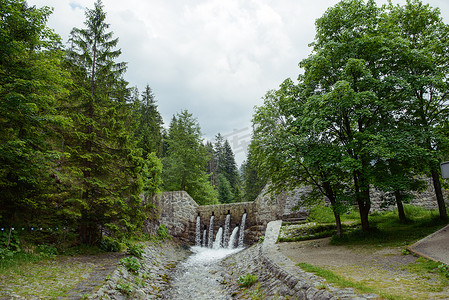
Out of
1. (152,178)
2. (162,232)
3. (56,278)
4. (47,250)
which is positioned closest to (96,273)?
(56,278)

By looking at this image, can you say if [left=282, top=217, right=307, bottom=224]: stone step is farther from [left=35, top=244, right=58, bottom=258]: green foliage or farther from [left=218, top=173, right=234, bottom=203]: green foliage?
[left=218, top=173, right=234, bottom=203]: green foliage

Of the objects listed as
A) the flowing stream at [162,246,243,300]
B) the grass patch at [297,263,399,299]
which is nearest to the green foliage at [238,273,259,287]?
the flowing stream at [162,246,243,300]

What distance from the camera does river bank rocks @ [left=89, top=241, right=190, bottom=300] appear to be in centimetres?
632

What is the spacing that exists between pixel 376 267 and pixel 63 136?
1096cm

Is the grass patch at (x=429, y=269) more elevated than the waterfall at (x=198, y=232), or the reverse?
the grass patch at (x=429, y=269)

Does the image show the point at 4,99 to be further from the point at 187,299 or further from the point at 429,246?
the point at 429,246

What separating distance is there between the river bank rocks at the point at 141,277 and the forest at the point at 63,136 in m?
1.48

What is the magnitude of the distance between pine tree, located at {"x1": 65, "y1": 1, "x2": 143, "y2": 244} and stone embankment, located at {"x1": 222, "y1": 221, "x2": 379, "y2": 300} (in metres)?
4.74

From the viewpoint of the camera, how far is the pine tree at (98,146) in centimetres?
939

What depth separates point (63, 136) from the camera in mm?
9430

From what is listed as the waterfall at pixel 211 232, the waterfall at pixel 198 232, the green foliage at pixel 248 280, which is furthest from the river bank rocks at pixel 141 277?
the waterfall at pixel 198 232

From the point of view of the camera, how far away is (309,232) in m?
12.4

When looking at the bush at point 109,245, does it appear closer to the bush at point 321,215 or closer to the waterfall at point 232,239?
the waterfall at point 232,239

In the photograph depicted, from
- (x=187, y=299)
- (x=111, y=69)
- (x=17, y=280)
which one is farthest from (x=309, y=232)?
(x=111, y=69)
